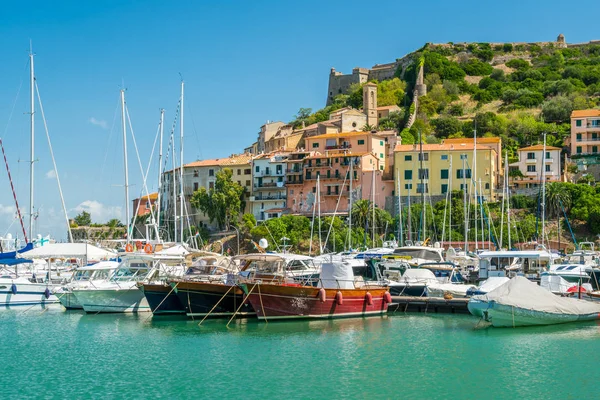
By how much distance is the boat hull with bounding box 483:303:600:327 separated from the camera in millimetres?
33250

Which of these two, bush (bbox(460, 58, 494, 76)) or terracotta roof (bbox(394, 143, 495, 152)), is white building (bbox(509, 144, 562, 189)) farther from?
bush (bbox(460, 58, 494, 76))

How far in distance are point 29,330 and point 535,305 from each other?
22578 millimetres

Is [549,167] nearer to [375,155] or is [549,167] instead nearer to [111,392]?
[375,155]

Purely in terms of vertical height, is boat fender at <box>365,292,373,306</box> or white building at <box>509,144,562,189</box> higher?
white building at <box>509,144,562,189</box>

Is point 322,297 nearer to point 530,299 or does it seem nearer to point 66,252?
point 530,299

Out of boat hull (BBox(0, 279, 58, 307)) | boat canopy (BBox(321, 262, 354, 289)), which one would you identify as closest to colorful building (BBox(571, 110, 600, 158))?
boat canopy (BBox(321, 262, 354, 289))

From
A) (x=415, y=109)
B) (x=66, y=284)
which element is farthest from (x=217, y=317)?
(x=415, y=109)

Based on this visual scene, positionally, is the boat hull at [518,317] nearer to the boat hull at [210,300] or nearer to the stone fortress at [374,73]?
the boat hull at [210,300]

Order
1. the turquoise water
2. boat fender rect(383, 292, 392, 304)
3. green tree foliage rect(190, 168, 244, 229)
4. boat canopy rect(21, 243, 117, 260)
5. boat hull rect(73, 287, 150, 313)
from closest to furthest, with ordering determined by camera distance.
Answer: the turquoise water < boat fender rect(383, 292, 392, 304) < boat hull rect(73, 287, 150, 313) < boat canopy rect(21, 243, 117, 260) < green tree foliage rect(190, 168, 244, 229)

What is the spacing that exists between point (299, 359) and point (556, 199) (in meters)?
52.0

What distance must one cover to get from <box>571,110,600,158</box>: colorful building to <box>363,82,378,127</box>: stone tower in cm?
2991

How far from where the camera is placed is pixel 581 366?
2659 centimetres

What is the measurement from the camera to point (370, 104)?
113250 millimetres

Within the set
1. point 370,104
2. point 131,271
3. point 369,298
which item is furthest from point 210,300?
point 370,104
